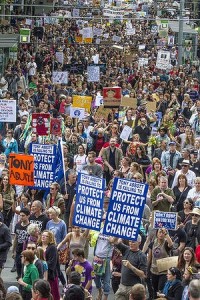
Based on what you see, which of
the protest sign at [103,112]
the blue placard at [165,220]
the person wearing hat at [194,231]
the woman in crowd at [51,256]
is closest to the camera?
the woman in crowd at [51,256]

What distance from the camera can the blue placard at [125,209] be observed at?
1591 centimetres

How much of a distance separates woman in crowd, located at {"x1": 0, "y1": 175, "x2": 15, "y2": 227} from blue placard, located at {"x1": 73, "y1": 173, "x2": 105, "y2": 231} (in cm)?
285

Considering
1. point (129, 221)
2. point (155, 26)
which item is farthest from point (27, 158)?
point (155, 26)

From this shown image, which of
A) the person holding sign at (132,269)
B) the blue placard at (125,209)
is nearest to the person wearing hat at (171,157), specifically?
the blue placard at (125,209)

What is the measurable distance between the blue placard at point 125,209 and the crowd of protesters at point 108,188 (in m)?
0.18

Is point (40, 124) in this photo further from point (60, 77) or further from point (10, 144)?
point (60, 77)

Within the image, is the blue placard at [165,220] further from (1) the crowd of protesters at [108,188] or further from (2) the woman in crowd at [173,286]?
(2) the woman in crowd at [173,286]

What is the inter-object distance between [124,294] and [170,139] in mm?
10470

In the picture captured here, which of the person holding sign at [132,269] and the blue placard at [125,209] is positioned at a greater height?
the blue placard at [125,209]

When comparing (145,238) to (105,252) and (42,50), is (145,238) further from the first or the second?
(42,50)

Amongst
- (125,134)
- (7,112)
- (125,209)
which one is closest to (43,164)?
(125,209)

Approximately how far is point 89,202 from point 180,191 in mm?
3624

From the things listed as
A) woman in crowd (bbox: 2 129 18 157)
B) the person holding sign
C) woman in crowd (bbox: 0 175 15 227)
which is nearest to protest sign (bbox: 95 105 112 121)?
woman in crowd (bbox: 2 129 18 157)

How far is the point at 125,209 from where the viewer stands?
16000mm
